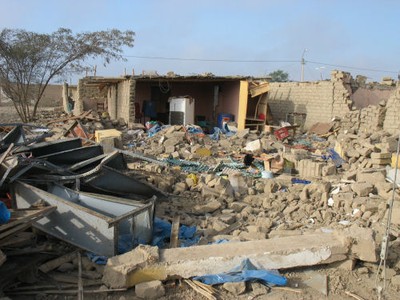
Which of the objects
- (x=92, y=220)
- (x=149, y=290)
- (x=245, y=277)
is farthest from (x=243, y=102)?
(x=149, y=290)

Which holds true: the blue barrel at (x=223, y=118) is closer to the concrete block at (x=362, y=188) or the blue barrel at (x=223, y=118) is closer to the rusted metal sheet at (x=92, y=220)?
the concrete block at (x=362, y=188)

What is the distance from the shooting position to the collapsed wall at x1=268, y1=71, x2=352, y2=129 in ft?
50.6

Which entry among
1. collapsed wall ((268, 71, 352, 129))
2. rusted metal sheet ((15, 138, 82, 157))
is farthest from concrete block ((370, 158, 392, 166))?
collapsed wall ((268, 71, 352, 129))

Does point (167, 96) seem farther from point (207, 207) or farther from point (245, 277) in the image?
point (245, 277)

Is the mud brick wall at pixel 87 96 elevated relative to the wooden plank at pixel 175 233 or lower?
elevated

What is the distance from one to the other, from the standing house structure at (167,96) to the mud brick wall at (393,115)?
15.8ft

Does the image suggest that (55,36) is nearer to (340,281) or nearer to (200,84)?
(200,84)

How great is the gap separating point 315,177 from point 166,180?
3.58 metres

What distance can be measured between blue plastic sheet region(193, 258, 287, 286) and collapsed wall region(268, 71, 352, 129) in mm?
12661

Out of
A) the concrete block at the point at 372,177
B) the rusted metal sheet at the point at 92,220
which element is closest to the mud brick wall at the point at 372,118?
the concrete block at the point at 372,177

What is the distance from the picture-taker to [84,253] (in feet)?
14.1

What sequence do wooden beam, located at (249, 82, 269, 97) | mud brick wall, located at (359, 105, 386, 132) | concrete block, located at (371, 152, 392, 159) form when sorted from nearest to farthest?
concrete block, located at (371, 152, 392, 159) < mud brick wall, located at (359, 105, 386, 132) < wooden beam, located at (249, 82, 269, 97)

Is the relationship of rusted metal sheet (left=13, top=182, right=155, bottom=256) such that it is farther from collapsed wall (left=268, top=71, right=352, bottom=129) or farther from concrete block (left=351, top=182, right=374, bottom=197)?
collapsed wall (left=268, top=71, right=352, bottom=129)

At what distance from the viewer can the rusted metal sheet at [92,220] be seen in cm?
414
